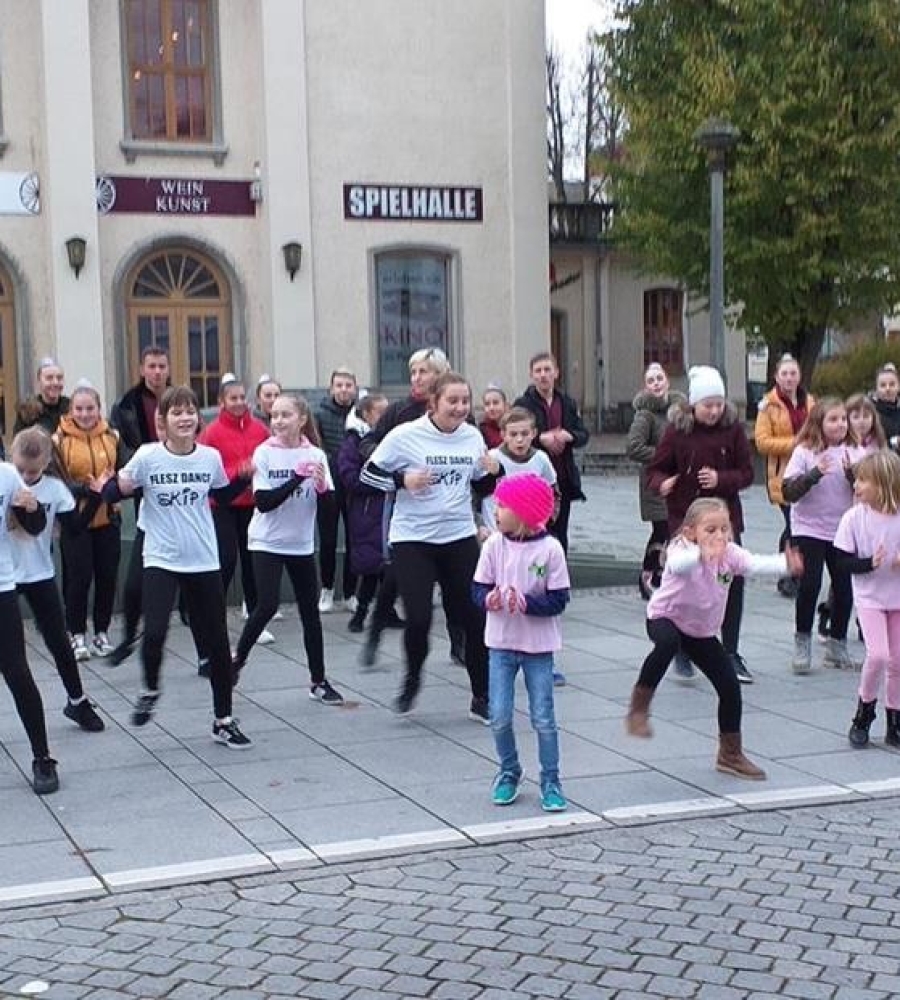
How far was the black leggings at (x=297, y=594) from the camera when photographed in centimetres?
844

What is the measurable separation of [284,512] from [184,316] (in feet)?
47.2

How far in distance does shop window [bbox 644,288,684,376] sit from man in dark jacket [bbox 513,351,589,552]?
77.5 feet

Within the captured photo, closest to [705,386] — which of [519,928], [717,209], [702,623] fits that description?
[702,623]

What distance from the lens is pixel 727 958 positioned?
4824 mm

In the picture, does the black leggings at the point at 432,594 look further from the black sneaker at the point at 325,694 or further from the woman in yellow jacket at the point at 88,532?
the woman in yellow jacket at the point at 88,532

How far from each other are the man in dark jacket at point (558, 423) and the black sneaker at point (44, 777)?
4392 mm

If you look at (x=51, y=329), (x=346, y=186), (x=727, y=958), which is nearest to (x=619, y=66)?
(x=346, y=186)

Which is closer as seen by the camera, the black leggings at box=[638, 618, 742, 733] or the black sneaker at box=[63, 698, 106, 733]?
the black leggings at box=[638, 618, 742, 733]

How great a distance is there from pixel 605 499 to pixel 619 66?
27.3 ft

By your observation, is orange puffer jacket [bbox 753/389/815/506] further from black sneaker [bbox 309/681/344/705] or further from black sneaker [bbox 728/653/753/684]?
black sneaker [bbox 309/681/344/705]

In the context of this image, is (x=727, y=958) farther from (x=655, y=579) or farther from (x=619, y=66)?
(x=619, y=66)

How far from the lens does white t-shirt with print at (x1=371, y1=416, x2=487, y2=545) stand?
789 cm

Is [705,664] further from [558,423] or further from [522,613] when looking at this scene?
[558,423]

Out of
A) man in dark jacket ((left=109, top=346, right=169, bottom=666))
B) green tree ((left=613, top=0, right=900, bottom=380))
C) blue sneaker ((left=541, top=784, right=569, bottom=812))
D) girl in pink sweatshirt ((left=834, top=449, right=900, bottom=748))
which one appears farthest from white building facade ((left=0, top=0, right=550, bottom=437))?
blue sneaker ((left=541, top=784, right=569, bottom=812))
